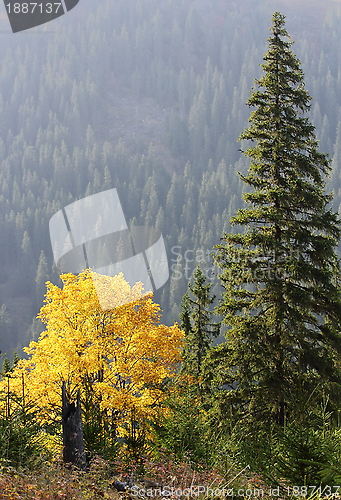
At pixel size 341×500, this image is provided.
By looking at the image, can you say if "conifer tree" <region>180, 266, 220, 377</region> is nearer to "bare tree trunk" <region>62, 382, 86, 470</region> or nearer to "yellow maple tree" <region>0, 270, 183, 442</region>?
"yellow maple tree" <region>0, 270, 183, 442</region>

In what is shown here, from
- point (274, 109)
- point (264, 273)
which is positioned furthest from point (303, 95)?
point (264, 273)

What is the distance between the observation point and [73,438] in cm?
917

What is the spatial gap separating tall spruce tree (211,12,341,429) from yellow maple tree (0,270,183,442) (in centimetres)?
326

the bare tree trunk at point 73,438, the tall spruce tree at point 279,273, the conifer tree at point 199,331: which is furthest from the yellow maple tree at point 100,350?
the conifer tree at point 199,331

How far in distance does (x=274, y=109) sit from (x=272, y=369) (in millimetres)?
7801

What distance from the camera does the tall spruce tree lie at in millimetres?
12992

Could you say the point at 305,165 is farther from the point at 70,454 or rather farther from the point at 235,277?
the point at 70,454

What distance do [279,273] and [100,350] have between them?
6.21m

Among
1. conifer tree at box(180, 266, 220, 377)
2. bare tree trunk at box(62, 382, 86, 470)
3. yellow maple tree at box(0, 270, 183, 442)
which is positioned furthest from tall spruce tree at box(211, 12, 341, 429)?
conifer tree at box(180, 266, 220, 377)

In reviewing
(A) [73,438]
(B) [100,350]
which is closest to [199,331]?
(B) [100,350]

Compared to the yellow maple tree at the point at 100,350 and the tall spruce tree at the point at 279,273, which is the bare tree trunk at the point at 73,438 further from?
the tall spruce tree at the point at 279,273

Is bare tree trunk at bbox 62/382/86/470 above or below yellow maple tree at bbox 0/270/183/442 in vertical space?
below

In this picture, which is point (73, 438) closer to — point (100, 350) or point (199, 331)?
point (100, 350)

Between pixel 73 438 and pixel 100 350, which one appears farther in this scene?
pixel 100 350
